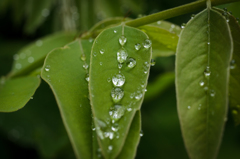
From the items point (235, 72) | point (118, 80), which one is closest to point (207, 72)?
point (235, 72)

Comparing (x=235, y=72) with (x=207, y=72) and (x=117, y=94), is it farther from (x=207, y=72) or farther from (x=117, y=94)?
(x=117, y=94)

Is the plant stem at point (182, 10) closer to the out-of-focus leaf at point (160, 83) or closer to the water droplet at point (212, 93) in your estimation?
the water droplet at point (212, 93)

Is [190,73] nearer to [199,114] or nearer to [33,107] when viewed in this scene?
[199,114]

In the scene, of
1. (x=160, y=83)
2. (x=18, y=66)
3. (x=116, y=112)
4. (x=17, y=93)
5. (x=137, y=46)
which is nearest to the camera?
(x=116, y=112)

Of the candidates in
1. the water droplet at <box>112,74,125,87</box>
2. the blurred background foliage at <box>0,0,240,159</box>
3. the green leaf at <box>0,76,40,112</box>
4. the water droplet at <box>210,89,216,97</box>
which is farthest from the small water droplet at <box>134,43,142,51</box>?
the blurred background foliage at <box>0,0,240,159</box>

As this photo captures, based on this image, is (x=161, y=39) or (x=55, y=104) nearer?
(x=161, y=39)

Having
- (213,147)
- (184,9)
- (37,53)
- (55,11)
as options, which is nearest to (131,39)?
(184,9)

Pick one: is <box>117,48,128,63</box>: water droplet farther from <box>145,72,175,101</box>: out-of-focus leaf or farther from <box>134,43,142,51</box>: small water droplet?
<box>145,72,175,101</box>: out-of-focus leaf
